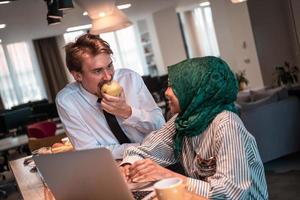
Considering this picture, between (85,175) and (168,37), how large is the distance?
38.5 feet

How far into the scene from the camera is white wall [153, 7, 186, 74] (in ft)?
40.9

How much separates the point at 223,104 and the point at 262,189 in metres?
0.28

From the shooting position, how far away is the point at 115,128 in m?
1.81

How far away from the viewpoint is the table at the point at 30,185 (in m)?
1.61

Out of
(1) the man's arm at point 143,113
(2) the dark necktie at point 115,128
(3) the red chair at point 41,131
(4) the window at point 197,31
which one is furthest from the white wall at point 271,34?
(2) the dark necktie at point 115,128

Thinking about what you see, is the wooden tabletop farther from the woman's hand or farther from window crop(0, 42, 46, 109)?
window crop(0, 42, 46, 109)

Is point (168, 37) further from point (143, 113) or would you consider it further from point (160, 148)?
point (160, 148)

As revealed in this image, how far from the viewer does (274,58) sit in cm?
821

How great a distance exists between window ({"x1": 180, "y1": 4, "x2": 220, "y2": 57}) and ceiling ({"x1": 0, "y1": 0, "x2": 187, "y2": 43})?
6.22 feet

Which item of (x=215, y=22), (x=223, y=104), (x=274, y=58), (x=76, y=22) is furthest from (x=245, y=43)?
(x=223, y=104)

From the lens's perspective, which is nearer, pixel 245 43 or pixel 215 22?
pixel 245 43

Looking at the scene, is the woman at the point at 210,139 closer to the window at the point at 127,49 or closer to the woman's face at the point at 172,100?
the woman's face at the point at 172,100

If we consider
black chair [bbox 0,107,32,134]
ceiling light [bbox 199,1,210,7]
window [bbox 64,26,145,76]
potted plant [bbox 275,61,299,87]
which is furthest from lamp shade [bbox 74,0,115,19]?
window [bbox 64,26,145,76]

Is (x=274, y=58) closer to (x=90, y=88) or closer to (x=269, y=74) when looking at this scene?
(x=269, y=74)
